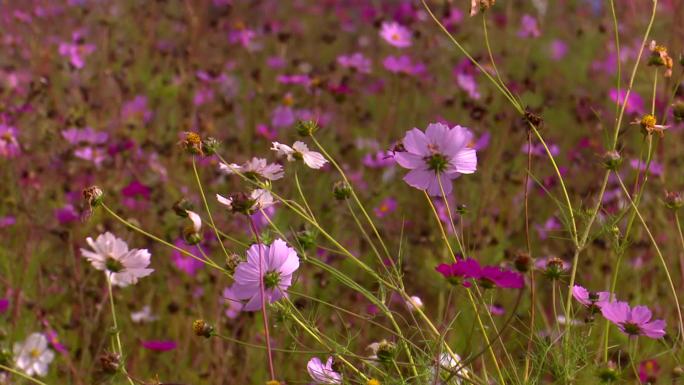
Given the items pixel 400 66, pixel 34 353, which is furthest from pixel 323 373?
pixel 400 66

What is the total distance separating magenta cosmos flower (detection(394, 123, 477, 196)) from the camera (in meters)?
1.10

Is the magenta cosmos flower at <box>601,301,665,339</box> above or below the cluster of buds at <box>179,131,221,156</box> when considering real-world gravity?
below

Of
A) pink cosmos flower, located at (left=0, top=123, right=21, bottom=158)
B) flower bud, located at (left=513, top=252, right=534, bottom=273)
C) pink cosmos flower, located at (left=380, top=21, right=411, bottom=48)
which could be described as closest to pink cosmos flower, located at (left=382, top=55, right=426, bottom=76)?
pink cosmos flower, located at (left=380, top=21, right=411, bottom=48)

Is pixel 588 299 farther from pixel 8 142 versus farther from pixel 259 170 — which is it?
pixel 8 142

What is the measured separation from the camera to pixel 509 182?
255 centimetres

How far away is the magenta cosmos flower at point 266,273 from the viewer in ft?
3.51

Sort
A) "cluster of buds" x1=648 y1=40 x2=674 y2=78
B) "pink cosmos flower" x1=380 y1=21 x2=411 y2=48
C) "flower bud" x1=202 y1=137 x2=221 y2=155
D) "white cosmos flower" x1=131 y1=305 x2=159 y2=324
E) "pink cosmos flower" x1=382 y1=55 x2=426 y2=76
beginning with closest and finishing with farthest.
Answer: "flower bud" x1=202 y1=137 x2=221 y2=155 → "cluster of buds" x1=648 y1=40 x2=674 y2=78 → "white cosmos flower" x1=131 y1=305 x2=159 y2=324 → "pink cosmos flower" x1=382 y1=55 x2=426 y2=76 → "pink cosmos flower" x1=380 y1=21 x2=411 y2=48

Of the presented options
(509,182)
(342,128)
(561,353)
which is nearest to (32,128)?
(342,128)

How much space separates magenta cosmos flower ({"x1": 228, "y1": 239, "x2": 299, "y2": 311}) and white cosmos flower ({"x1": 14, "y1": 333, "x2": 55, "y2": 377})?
750mm

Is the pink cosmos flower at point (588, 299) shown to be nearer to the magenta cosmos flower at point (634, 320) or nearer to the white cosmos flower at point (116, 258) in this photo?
the magenta cosmos flower at point (634, 320)

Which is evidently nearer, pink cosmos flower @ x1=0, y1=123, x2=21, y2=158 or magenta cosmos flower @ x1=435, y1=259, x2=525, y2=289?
magenta cosmos flower @ x1=435, y1=259, x2=525, y2=289

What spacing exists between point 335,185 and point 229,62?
2.48 meters

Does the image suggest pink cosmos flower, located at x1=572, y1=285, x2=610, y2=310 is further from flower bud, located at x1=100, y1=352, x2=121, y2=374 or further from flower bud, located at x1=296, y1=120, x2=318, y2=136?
flower bud, located at x1=100, y1=352, x2=121, y2=374

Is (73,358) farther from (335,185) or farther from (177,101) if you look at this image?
(177,101)
